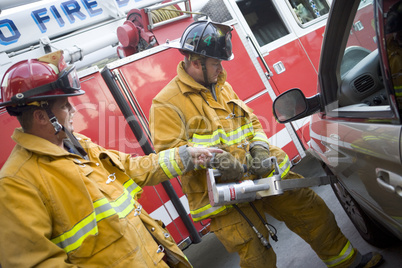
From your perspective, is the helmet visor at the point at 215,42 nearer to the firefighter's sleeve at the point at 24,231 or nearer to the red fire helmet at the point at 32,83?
the red fire helmet at the point at 32,83

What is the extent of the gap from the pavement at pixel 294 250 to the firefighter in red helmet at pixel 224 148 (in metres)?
0.25

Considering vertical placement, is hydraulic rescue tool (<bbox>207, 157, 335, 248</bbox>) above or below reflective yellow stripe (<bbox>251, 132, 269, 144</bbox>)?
below

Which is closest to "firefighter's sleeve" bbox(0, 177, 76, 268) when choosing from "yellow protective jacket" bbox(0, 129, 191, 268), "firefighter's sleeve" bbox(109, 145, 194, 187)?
"yellow protective jacket" bbox(0, 129, 191, 268)

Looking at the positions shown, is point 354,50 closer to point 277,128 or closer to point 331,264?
point 331,264

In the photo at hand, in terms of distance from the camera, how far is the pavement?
9.44ft

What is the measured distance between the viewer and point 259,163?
8.23 feet

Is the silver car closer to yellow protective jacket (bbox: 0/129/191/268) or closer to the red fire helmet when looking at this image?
yellow protective jacket (bbox: 0/129/191/268)

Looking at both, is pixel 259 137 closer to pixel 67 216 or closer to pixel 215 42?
pixel 215 42

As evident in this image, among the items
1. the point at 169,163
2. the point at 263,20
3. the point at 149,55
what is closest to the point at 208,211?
the point at 169,163

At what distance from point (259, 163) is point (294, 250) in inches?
55.2

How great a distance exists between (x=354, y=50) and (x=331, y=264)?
5.05 ft

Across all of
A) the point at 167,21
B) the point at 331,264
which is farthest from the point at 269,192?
the point at 167,21

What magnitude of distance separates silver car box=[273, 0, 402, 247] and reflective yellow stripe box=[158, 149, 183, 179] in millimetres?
733

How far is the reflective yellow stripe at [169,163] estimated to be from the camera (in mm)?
2285
